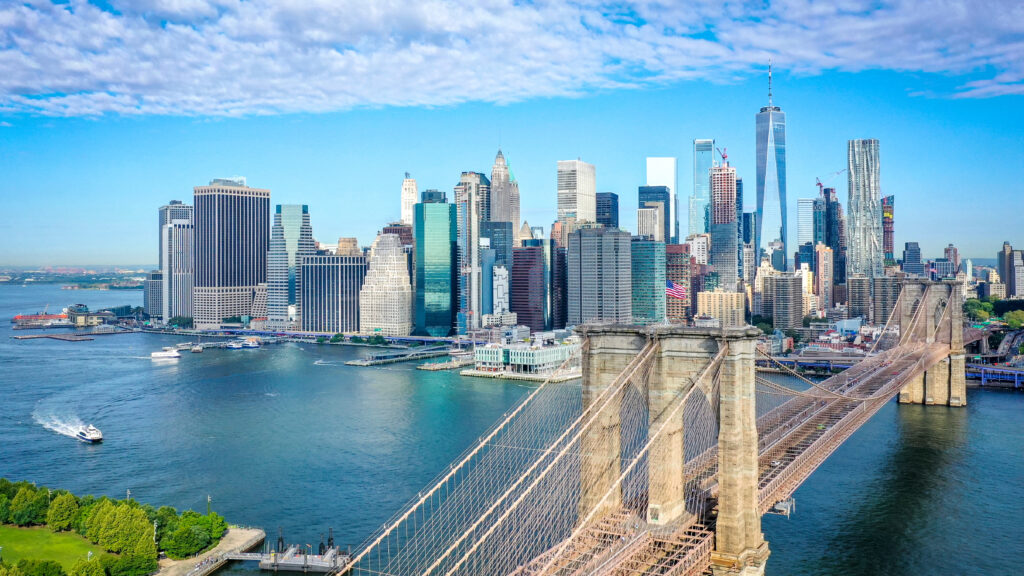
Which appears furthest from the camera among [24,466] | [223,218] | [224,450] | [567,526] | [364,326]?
[223,218]

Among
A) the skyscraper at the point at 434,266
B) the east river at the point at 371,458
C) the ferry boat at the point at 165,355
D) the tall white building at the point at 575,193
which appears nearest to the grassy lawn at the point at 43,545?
the east river at the point at 371,458

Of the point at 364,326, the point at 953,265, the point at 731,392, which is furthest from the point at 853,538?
the point at 953,265

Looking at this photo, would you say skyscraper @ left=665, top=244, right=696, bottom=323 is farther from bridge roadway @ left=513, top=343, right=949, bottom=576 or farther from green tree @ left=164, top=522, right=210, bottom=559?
green tree @ left=164, top=522, right=210, bottom=559

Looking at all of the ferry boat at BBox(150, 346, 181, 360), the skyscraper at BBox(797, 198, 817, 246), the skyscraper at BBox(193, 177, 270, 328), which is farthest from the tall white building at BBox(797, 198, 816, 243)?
the ferry boat at BBox(150, 346, 181, 360)

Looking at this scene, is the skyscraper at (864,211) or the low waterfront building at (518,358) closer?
the low waterfront building at (518,358)

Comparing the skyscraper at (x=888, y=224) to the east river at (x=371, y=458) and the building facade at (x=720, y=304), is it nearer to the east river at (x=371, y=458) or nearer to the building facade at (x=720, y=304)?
the building facade at (x=720, y=304)

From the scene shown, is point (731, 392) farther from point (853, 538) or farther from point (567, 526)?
point (853, 538)
